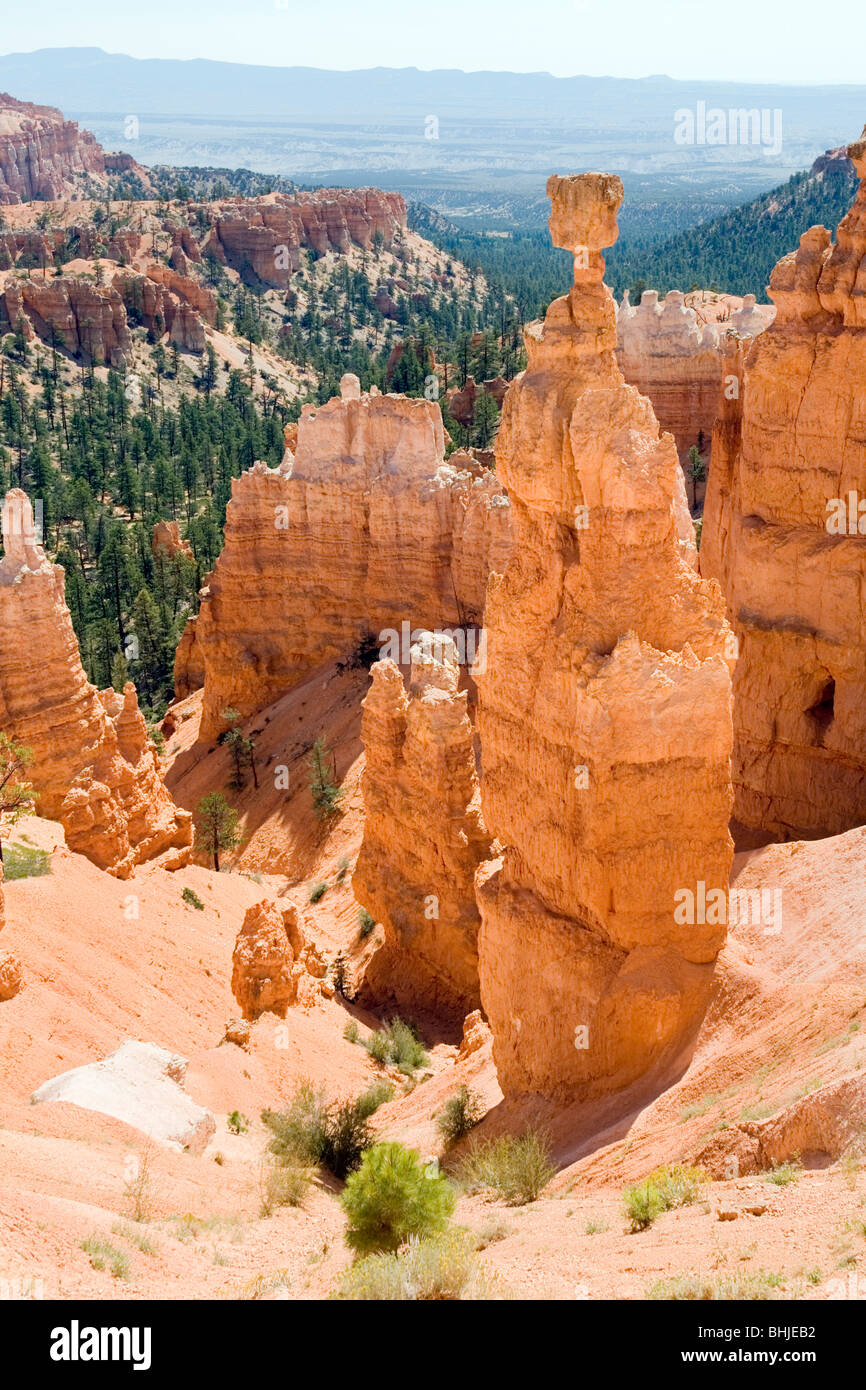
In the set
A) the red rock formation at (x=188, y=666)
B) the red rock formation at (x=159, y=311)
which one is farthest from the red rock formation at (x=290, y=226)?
the red rock formation at (x=188, y=666)

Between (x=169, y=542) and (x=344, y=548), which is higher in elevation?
(x=344, y=548)

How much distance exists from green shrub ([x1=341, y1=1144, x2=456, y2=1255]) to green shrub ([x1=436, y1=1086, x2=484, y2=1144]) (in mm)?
3342

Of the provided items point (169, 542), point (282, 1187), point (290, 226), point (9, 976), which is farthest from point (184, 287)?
point (282, 1187)

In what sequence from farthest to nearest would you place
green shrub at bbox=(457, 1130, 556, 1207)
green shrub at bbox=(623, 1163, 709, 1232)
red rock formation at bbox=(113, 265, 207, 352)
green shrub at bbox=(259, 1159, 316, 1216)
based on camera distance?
red rock formation at bbox=(113, 265, 207, 352), green shrub at bbox=(259, 1159, 316, 1216), green shrub at bbox=(457, 1130, 556, 1207), green shrub at bbox=(623, 1163, 709, 1232)

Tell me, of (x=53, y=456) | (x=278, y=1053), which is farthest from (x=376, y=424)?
(x=53, y=456)

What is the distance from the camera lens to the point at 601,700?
12375mm

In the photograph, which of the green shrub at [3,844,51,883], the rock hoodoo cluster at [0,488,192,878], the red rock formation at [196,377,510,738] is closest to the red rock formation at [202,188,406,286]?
the red rock formation at [196,377,510,738]

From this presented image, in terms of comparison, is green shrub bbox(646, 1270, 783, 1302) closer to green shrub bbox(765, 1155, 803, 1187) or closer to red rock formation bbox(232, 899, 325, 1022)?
green shrub bbox(765, 1155, 803, 1187)

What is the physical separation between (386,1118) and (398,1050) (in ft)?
7.92

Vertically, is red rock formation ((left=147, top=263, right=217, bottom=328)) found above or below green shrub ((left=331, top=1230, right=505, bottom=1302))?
above

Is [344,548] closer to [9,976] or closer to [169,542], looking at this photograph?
[9,976]

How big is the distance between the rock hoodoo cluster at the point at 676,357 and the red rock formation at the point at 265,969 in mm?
28444

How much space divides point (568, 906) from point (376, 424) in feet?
73.0

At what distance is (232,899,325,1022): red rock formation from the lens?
58.4 ft
